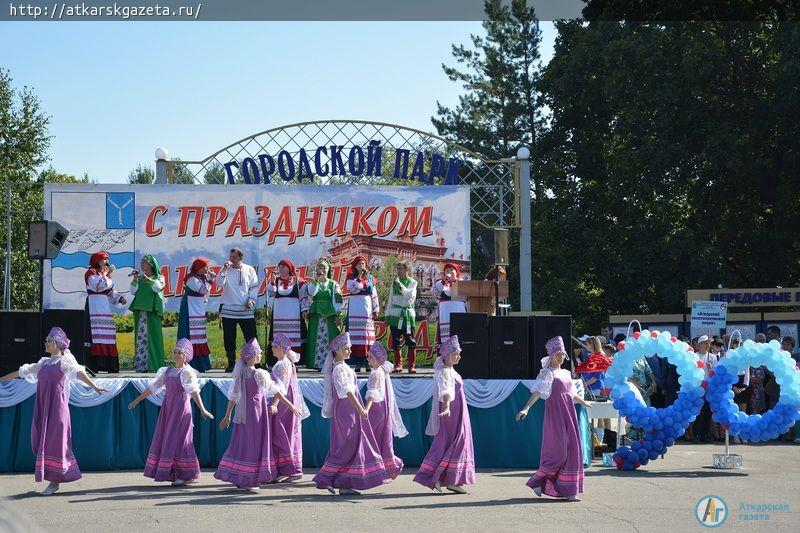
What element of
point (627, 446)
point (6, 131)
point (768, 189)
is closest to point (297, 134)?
point (627, 446)

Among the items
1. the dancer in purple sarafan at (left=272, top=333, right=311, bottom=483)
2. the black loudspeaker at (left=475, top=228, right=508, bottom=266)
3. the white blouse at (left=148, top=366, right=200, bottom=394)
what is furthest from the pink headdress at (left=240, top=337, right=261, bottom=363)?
the black loudspeaker at (left=475, top=228, right=508, bottom=266)

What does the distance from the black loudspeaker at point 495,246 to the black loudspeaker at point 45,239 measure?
18.4 ft

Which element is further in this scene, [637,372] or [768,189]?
[768,189]

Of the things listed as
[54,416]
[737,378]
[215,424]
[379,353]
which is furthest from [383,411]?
[737,378]

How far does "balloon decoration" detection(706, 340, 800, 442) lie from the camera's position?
1138cm

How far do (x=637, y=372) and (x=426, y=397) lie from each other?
2936 millimetres

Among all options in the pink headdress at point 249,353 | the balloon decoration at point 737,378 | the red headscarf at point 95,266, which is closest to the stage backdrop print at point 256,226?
the red headscarf at point 95,266

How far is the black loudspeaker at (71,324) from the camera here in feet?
38.4

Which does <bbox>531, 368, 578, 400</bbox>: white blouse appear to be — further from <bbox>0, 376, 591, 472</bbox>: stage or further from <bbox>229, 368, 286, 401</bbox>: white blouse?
<bbox>229, 368, 286, 401</bbox>: white blouse

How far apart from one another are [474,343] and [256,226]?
519 cm

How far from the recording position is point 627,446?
1223 centimetres

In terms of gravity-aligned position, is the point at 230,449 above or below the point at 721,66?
below

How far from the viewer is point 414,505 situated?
901 centimetres

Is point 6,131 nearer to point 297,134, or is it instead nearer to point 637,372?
point 297,134
